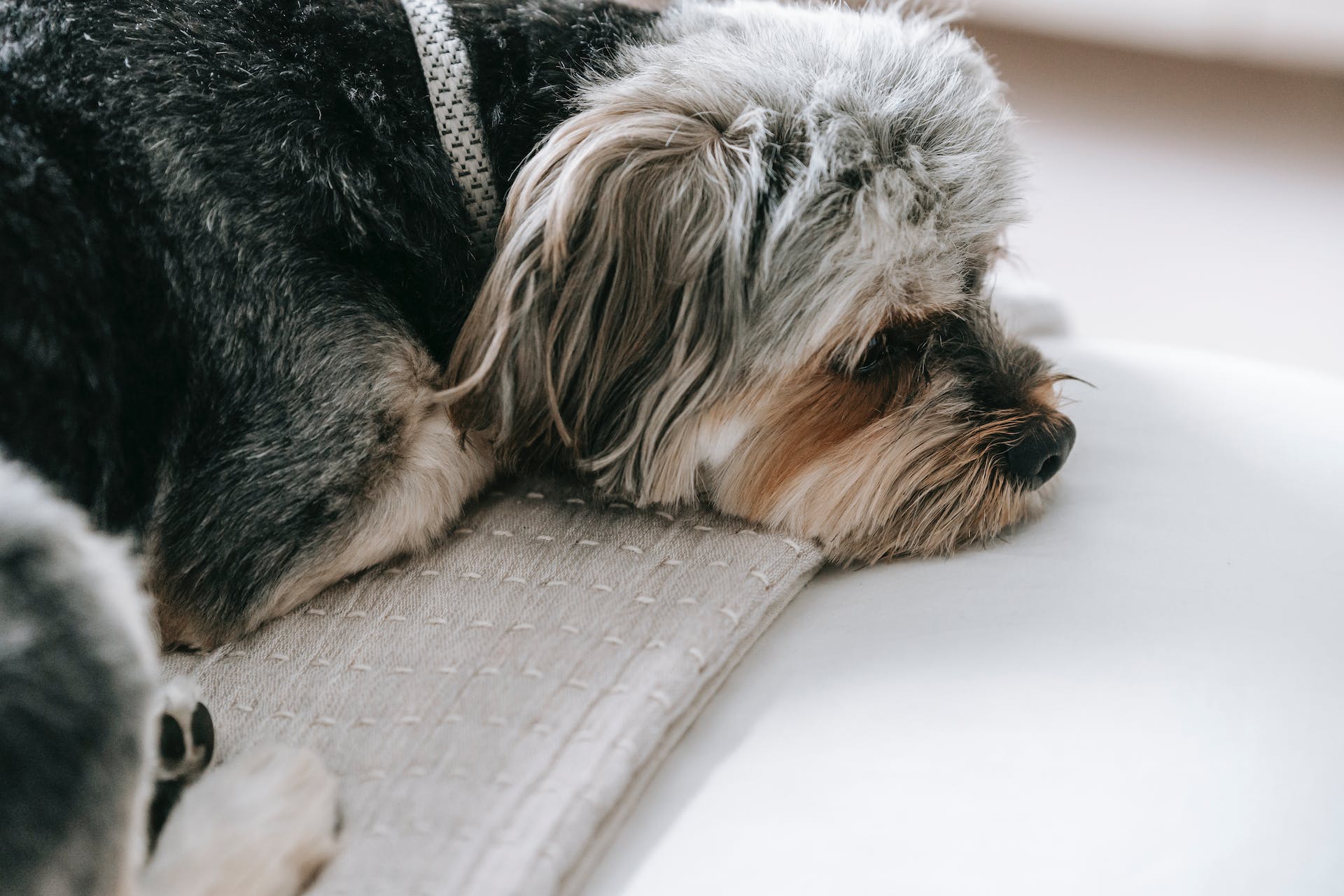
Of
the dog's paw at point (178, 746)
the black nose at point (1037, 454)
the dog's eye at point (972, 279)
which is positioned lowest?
the dog's paw at point (178, 746)

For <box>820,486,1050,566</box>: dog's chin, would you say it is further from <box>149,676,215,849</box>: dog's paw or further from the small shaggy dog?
<box>149,676,215,849</box>: dog's paw

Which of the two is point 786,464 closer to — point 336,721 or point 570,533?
point 570,533

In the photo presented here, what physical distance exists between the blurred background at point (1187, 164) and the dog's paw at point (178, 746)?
2457mm

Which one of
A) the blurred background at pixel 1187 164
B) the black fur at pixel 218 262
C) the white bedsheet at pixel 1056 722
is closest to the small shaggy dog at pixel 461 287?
the black fur at pixel 218 262

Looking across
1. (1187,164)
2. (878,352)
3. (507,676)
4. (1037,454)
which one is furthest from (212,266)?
(1187,164)

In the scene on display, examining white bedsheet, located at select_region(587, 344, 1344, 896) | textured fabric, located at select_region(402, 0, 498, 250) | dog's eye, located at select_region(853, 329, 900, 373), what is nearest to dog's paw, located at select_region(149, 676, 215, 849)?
white bedsheet, located at select_region(587, 344, 1344, 896)

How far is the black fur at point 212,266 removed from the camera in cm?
118

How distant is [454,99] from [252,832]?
90 cm

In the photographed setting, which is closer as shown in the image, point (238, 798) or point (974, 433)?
point (238, 798)

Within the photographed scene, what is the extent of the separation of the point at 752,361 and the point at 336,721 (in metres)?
0.62

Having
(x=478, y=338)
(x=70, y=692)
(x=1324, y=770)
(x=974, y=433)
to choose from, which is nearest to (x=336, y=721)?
(x=70, y=692)

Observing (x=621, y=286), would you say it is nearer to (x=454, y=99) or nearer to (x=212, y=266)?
(x=454, y=99)

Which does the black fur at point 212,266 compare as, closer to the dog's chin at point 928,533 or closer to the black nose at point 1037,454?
the dog's chin at point 928,533

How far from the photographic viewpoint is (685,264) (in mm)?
1308
